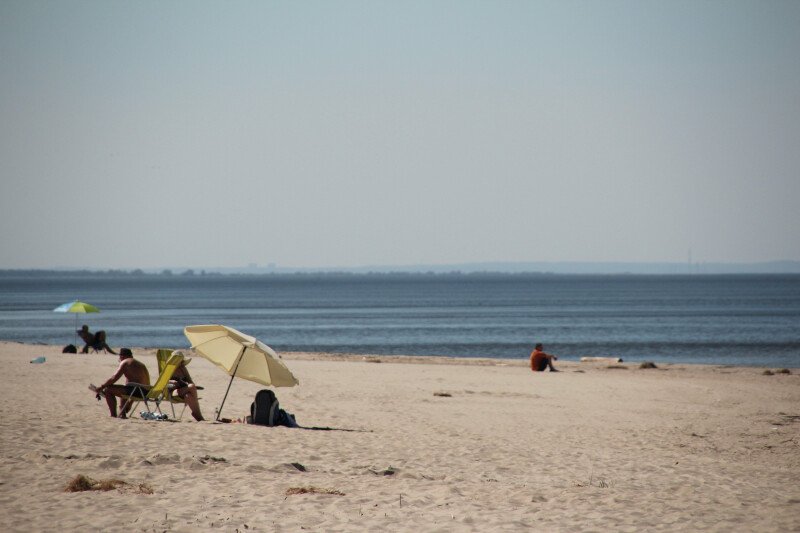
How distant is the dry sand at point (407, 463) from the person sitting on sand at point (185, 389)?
0.89 ft

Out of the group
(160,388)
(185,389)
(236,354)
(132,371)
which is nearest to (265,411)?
(236,354)

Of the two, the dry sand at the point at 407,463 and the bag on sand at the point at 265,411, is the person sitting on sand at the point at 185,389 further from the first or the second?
the bag on sand at the point at 265,411

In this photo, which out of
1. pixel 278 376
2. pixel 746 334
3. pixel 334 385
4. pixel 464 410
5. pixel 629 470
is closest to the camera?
pixel 629 470

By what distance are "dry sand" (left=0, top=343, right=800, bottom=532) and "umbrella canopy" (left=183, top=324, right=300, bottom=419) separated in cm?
104

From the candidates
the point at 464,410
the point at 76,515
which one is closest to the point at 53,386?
the point at 464,410

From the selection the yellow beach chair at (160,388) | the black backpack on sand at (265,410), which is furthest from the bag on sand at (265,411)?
the yellow beach chair at (160,388)

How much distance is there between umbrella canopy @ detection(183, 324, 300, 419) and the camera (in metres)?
14.1

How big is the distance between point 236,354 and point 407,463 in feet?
13.9

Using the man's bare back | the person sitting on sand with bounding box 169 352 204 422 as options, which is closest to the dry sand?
the person sitting on sand with bounding box 169 352 204 422

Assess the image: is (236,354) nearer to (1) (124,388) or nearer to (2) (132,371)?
(2) (132,371)

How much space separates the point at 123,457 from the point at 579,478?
18.7 feet

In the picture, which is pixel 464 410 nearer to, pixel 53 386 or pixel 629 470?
pixel 629 470

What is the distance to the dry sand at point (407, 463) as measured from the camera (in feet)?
27.3

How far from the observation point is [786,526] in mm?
8258
